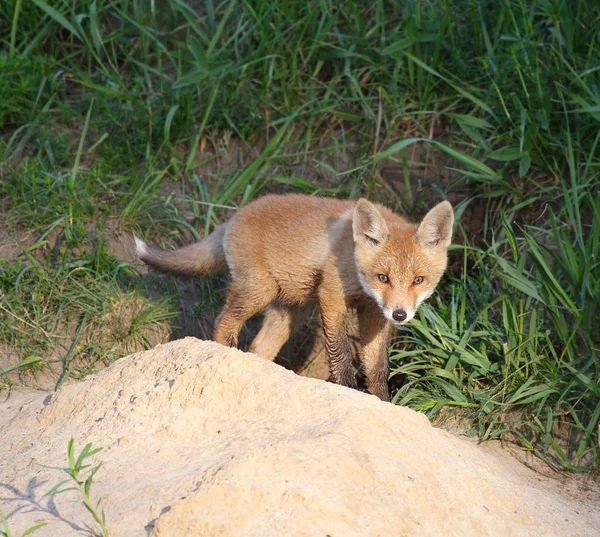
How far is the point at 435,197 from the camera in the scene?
6473mm

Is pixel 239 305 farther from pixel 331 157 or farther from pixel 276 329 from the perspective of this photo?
pixel 331 157

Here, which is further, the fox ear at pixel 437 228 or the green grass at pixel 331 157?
the green grass at pixel 331 157

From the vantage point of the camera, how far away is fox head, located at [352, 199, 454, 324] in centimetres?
462

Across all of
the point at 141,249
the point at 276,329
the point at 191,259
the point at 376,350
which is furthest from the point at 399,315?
the point at 141,249

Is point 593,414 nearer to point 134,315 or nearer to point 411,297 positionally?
point 411,297

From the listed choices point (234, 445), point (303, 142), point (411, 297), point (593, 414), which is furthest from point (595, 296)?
point (303, 142)

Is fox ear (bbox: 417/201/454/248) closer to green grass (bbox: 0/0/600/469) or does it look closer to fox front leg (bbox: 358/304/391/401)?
green grass (bbox: 0/0/600/469)

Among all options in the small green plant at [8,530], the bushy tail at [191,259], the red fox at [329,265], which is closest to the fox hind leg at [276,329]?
the red fox at [329,265]

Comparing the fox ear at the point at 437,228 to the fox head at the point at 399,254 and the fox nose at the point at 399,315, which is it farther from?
the fox nose at the point at 399,315

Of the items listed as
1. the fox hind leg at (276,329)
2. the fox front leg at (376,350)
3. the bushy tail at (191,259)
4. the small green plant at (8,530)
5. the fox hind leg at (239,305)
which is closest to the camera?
the small green plant at (8,530)

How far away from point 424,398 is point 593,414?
95 centimetres

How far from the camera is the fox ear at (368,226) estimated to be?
4.67 m

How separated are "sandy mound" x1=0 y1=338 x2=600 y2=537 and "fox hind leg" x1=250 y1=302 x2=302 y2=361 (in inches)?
66.9

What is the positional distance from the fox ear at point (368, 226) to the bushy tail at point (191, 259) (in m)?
1.07
